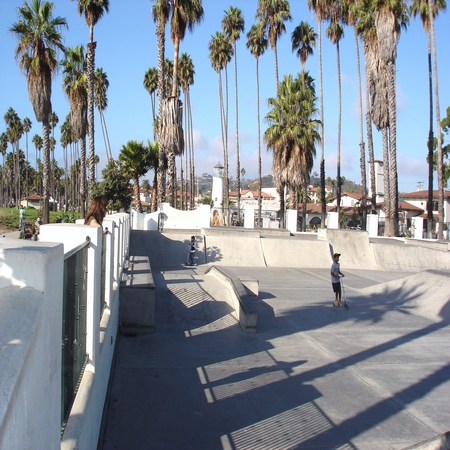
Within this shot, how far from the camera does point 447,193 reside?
6788cm

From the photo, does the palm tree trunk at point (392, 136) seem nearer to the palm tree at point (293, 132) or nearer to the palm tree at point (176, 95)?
the palm tree at point (293, 132)

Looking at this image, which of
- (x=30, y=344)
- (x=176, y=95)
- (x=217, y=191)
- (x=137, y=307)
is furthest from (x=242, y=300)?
(x=217, y=191)

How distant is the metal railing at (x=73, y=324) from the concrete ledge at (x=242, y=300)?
680cm

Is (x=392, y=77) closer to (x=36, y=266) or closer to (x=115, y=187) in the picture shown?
(x=115, y=187)

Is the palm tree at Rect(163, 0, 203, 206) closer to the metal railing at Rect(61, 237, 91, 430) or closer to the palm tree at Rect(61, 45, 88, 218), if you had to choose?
the palm tree at Rect(61, 45, 88, 218)

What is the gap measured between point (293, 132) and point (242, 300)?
25194 millimetres

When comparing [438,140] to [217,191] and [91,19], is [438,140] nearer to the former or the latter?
[217,191]

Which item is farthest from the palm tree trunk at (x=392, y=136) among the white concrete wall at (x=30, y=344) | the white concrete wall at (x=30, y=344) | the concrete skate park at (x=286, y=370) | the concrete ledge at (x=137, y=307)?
the white concrete wall at (x=30, y=344)

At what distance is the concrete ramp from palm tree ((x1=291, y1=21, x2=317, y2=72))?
34.9 metres

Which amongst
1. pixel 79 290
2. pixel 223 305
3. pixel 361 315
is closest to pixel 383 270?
pixel 361 315

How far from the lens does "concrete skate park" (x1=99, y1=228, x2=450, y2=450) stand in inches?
234

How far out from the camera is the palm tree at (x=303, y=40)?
157 ft

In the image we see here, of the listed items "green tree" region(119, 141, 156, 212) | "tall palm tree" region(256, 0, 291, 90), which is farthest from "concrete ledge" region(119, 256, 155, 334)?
"tall palm tree" region(256, 0, 291, 90)

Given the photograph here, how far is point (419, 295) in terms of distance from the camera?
50.9ft
